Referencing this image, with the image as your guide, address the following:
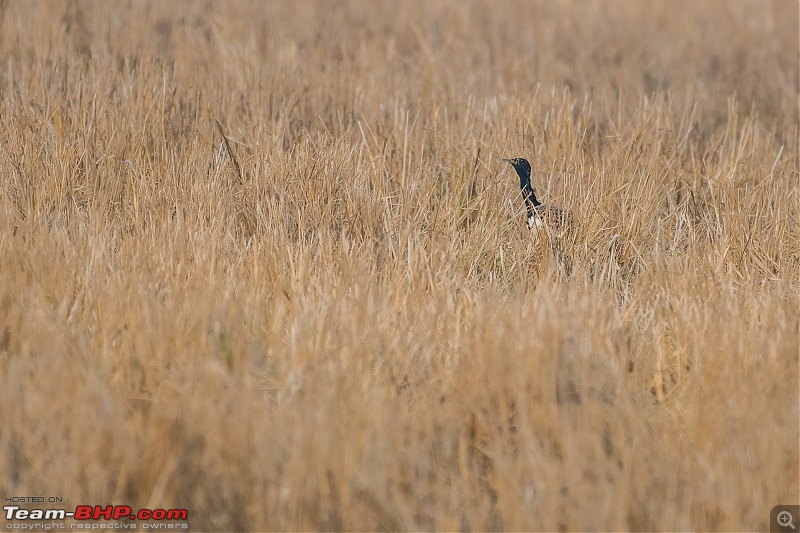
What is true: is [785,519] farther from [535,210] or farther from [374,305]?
[535,210]

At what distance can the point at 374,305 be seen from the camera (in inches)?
122

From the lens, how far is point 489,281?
373 cm

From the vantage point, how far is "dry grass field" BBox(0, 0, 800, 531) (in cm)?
232

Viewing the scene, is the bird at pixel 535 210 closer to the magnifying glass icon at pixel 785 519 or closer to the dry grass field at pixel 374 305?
the dry grass field at pixel 374 305

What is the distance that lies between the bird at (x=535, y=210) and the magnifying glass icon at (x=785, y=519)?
1.86 m

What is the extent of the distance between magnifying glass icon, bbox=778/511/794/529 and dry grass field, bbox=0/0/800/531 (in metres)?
0.03

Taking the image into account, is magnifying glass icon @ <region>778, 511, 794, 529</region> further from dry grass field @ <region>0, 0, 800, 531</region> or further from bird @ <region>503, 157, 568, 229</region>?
bird @ <region>503, 157, 568, 229</region>

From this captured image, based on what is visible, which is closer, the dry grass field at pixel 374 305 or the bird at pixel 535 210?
the dry grass field at pixel 374 305

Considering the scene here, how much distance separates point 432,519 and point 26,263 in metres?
1.77

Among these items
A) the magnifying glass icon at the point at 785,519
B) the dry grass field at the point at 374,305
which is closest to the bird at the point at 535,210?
the dry grass field at the point at 374,305

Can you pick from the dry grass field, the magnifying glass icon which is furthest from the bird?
the magnifying glass icon

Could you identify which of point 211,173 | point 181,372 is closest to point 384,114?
point 211,173

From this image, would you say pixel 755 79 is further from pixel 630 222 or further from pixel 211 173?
pixel 211 173

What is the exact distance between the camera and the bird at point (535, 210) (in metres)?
4.09
